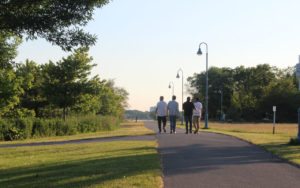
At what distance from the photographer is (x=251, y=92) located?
147500mm

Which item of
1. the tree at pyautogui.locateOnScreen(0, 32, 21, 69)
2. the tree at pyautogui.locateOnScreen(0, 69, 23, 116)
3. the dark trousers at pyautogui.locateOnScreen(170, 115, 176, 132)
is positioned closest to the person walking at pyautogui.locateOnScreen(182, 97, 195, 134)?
the dark trousers at pyautogui.locateOnScreen(170, 115, 176, 132)

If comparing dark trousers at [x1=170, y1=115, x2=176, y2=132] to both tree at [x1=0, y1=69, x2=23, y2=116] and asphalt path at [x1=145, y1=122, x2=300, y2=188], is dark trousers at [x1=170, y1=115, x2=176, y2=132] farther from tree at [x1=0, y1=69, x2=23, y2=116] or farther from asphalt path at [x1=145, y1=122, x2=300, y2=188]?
tree at [x1=0, y1=69, x2=23, y2=116]

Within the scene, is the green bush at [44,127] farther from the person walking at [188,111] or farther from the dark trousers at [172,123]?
the person walking at [188,111]

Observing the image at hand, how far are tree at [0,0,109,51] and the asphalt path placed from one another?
391 centimetres

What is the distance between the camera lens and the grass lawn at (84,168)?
35.4 feet

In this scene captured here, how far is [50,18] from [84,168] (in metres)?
3.68

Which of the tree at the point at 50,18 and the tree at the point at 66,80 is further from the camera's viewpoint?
the tree at the point at 66,80

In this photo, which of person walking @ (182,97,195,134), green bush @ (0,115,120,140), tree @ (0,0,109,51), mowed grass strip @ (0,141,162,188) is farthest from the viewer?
green bush @ (0,115,120,140)

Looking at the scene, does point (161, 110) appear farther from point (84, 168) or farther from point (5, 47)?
point (84, 168)

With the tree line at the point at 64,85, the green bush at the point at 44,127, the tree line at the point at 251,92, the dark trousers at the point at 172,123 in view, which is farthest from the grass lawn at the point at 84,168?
the tree line at the point at 251,92

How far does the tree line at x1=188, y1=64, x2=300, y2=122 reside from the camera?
407ft

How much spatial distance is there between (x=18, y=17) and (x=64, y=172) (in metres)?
3.82

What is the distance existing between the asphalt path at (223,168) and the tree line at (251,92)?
9101cm

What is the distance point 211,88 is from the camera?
172m
